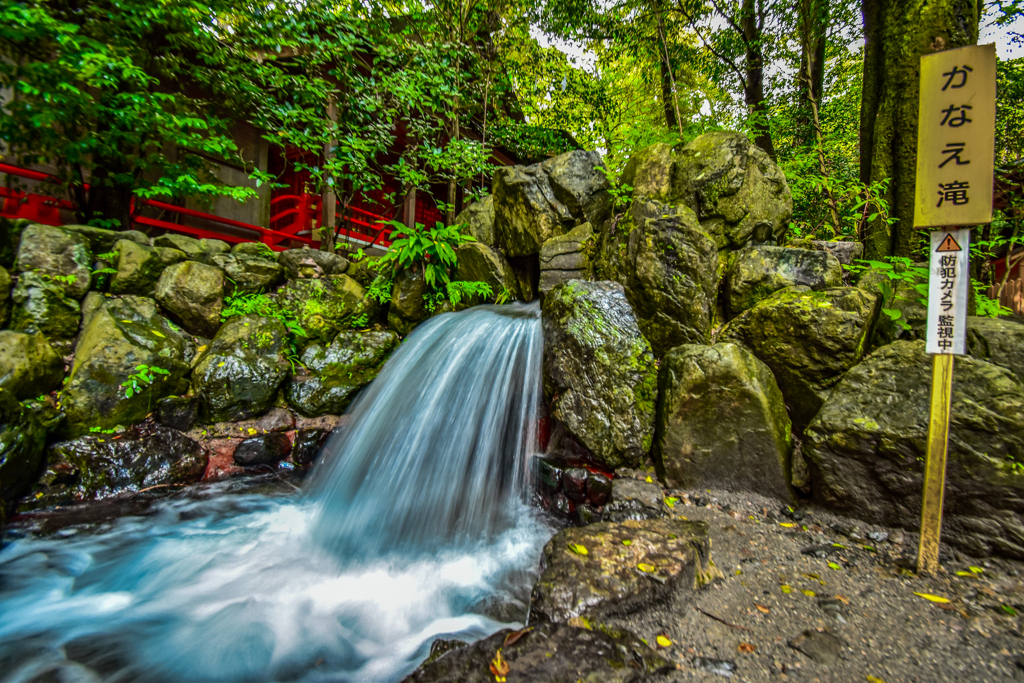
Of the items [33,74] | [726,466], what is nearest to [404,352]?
[726,466]

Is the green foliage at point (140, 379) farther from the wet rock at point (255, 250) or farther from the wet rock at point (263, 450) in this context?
the wet rock at point (255, 250)

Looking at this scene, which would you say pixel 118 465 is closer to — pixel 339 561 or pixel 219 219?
pixel 339 561

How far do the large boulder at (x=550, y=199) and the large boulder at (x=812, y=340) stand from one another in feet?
11.1

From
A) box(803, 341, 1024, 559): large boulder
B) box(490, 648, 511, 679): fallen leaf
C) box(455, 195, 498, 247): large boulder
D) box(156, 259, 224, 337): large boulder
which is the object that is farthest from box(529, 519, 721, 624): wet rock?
box(455, 195, 498, 247): large boulder

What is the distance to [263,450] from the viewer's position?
496 cm

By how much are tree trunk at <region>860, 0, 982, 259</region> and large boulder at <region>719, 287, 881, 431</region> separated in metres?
1.81

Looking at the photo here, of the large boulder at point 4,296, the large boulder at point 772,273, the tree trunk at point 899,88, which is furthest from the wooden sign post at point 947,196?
the large boulder at point 4,296

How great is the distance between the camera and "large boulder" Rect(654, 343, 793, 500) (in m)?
3.64

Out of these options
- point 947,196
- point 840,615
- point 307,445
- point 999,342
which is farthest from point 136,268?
point 999,342

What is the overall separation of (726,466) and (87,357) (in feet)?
21.1

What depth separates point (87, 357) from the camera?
453 cm

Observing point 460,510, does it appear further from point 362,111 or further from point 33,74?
point 362,111

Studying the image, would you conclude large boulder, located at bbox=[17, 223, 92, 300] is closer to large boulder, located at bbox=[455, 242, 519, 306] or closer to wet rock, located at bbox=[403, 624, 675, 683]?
large boulder, located at bbox=[455, 242, 519, 306]

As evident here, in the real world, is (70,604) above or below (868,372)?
below
